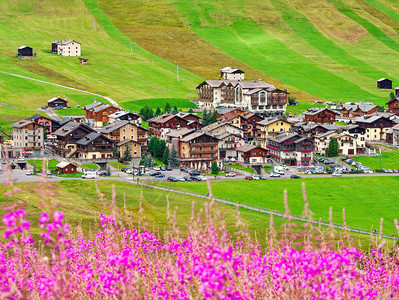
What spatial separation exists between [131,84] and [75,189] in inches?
4250

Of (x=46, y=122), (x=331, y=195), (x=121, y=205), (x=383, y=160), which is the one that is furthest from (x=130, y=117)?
(x=121, y=205)

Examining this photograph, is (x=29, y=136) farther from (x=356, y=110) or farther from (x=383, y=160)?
(x=356, y=110)

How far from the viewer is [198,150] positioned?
11925cm

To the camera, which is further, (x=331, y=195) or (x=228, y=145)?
(x=228, y=145)

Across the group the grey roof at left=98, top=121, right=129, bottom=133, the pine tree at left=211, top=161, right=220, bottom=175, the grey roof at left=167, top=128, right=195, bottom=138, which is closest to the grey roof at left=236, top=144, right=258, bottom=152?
the grey roof at left=167, top=128, right=195, bottom=138

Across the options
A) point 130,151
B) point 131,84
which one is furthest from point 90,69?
point 130,151

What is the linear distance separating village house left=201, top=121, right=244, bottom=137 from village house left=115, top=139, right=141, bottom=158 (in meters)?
16.9

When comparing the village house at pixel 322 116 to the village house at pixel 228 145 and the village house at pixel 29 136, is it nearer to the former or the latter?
the village house at pixel 228 145

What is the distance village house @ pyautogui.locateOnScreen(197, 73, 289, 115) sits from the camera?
16862 cm

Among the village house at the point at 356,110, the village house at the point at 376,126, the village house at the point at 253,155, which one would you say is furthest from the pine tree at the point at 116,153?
the village house at the point at 356,110

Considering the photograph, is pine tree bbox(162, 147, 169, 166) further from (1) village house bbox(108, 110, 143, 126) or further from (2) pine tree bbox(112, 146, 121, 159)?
(1) village house bbox(108, 110, 143, 126)

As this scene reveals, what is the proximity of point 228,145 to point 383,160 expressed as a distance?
27714 millimetres

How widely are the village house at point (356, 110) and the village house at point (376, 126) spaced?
1801cm

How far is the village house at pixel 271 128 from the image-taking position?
5342 inches
